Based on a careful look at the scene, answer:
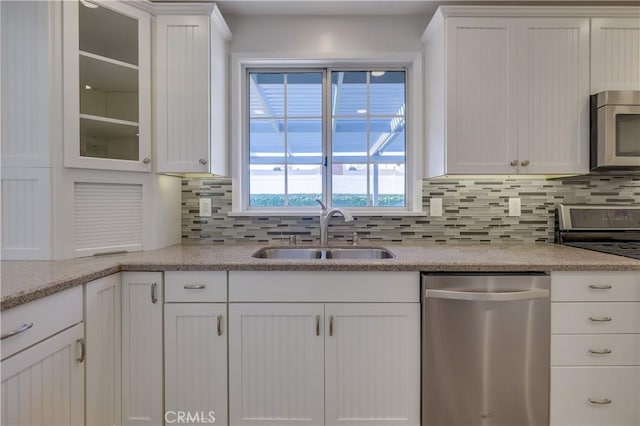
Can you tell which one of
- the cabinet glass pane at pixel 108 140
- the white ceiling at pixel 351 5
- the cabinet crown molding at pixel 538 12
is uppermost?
the white ceiling at pixel 351 5

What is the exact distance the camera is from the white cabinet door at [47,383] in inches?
39.7

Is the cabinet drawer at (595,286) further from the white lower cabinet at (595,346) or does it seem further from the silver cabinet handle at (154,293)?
the silver cabinet handle at (154,293)

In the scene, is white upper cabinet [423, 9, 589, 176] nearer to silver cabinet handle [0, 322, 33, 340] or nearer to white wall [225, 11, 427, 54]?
white wall [225, 11, 427, 54]

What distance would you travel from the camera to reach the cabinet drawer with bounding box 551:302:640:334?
149 centimetres

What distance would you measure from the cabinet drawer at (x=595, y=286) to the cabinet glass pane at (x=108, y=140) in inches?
86.2

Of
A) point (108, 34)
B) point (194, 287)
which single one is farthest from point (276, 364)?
point (108, 34)

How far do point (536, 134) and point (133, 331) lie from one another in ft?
7.59

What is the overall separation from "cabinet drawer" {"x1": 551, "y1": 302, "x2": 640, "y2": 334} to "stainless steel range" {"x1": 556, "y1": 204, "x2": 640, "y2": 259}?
61 centimetres

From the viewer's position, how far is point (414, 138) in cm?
218

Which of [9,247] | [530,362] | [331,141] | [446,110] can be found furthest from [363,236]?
[9,247]

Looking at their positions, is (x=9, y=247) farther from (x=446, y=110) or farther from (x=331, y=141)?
(x=446, y=110)

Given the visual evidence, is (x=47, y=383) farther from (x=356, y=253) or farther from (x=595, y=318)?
(x=595, y=318)

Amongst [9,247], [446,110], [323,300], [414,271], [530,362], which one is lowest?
Answer: [530,362]

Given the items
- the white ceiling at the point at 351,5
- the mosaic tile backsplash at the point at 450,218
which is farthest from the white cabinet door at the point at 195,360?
the white ceiling at the point at 351,5
